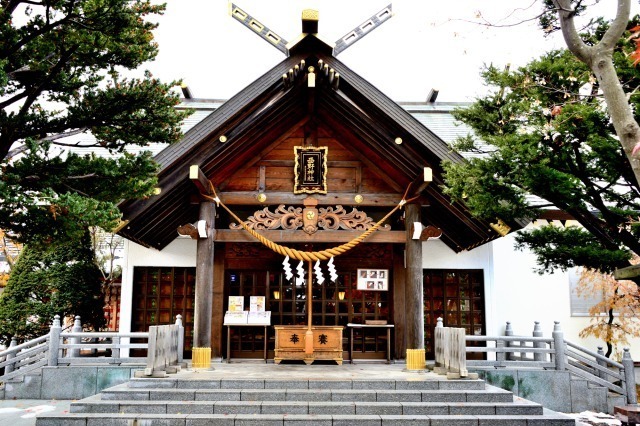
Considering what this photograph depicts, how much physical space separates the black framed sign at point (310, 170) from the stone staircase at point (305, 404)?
4473 mm

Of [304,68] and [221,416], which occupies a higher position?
[304,68]

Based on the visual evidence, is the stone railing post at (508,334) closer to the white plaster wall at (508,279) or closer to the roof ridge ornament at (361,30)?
the white plaster wall at (508,279)

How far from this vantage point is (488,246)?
15.0 m

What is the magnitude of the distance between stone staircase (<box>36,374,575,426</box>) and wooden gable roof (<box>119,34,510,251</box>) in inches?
143

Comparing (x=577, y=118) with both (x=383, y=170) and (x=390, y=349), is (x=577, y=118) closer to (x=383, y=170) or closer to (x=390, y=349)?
(x=383, y=170)

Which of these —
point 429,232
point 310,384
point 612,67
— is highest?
point 612,67

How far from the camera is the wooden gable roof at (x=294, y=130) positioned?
445 inches

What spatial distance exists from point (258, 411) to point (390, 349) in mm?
5822

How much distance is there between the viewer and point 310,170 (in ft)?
41.0

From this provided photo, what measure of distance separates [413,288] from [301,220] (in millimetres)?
2935

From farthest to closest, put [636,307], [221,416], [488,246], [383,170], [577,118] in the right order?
[488,246]
[636,307]
[383,170]
[221,416]
[577,118]

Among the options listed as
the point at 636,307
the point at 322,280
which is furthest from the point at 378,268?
the point at 636,307

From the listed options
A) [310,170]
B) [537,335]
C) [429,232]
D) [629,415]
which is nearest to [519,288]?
[537,335]

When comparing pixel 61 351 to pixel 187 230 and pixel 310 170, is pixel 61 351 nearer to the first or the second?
pixel 187 230
